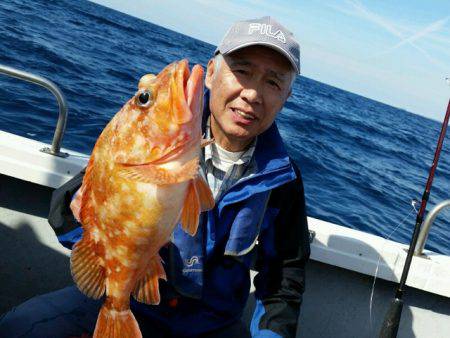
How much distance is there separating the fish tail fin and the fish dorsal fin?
50 centimetres

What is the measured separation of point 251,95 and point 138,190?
3.43 feet

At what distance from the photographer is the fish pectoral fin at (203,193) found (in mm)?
1817

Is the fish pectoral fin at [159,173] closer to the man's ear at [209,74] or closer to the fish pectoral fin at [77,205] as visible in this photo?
the fish pectoral fin at [77,205]

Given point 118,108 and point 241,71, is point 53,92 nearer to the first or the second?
point 241,71

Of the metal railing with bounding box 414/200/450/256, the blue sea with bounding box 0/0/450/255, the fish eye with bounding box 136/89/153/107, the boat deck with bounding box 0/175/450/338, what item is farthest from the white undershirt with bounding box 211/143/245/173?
the blue sea with bounding box 0/0/450/255

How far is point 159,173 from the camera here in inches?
68.0

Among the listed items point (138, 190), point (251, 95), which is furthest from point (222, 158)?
point (138, 190)

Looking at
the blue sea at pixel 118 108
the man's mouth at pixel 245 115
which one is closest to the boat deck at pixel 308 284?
the man's mouth at pixel 245 115

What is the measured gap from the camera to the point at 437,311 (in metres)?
3.84

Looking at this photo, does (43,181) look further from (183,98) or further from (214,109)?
(183,98)

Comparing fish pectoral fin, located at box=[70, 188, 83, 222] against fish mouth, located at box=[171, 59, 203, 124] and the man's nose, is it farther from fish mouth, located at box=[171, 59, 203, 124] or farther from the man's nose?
the man's nose

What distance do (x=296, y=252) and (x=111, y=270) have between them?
1292 mm

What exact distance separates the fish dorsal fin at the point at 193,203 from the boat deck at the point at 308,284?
194cm

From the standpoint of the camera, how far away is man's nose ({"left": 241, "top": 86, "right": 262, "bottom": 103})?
2.58 meters
